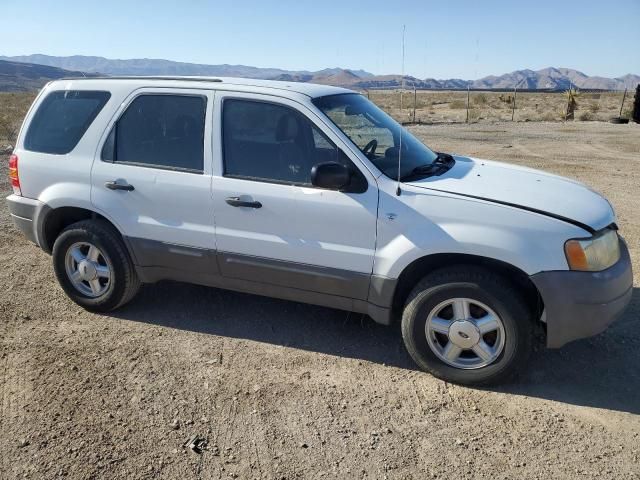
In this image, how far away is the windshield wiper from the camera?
3812 mm

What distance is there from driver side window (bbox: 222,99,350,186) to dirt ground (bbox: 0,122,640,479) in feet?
4.40

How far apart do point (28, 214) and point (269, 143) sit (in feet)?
7.72

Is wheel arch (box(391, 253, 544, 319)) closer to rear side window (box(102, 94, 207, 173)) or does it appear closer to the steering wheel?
the steering wheel

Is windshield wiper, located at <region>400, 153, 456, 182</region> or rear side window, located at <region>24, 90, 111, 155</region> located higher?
rear side window, located at <region>24, 90, 111, 155</region>

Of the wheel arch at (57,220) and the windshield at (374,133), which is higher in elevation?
the windshield at (374,133)

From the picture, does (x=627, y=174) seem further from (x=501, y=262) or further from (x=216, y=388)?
(x=216, y=388)

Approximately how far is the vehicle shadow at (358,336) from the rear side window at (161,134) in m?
1.35

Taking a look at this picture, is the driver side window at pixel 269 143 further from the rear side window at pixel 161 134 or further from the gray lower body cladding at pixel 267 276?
the gray lower body cladding at pixel 267 276

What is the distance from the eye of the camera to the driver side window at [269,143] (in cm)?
379

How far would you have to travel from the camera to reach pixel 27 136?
4.72 meters

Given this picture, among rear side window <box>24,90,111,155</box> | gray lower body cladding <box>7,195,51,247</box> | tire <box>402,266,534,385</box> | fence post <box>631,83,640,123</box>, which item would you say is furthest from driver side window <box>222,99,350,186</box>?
fence post <box>631,83,640,123</box>

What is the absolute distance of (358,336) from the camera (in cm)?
433

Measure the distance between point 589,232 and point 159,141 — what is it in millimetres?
3120

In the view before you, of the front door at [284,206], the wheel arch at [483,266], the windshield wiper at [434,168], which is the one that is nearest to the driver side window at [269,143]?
the front door at [284,206]
